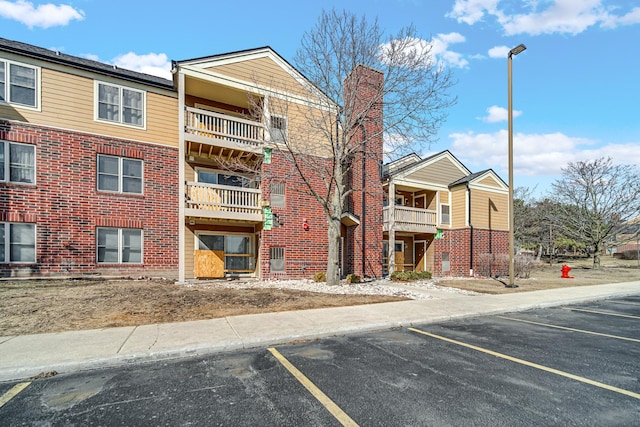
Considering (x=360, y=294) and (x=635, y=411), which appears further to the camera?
(x=360, y=294)

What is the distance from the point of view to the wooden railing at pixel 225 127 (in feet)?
47.8

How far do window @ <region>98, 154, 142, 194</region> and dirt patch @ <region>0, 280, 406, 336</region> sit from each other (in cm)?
396

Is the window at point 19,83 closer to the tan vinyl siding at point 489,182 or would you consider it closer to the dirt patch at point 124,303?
the dirt patch at point 124,303

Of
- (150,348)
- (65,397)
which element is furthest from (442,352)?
(65,397)

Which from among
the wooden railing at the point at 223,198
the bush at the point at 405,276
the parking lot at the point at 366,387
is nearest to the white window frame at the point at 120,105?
the wooden railing at the point at 223,198

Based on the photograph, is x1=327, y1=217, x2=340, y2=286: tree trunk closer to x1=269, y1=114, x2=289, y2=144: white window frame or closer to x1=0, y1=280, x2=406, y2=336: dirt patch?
x1=0, y1=280, x2=406, y2=336: dirt patch

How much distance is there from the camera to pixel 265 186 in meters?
15.1

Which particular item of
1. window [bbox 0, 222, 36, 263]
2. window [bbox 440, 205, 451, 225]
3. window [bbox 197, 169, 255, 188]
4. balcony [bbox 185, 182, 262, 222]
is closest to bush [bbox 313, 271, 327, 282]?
balcony [bbox 185, 182, 262, 222]

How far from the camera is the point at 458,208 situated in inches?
811

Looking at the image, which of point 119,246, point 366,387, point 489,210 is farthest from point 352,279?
point 489,210

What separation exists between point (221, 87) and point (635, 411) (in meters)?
15.9

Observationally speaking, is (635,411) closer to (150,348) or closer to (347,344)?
(347,344)

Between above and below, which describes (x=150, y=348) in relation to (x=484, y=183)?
below

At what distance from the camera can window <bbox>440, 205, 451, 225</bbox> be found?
2081 cm
